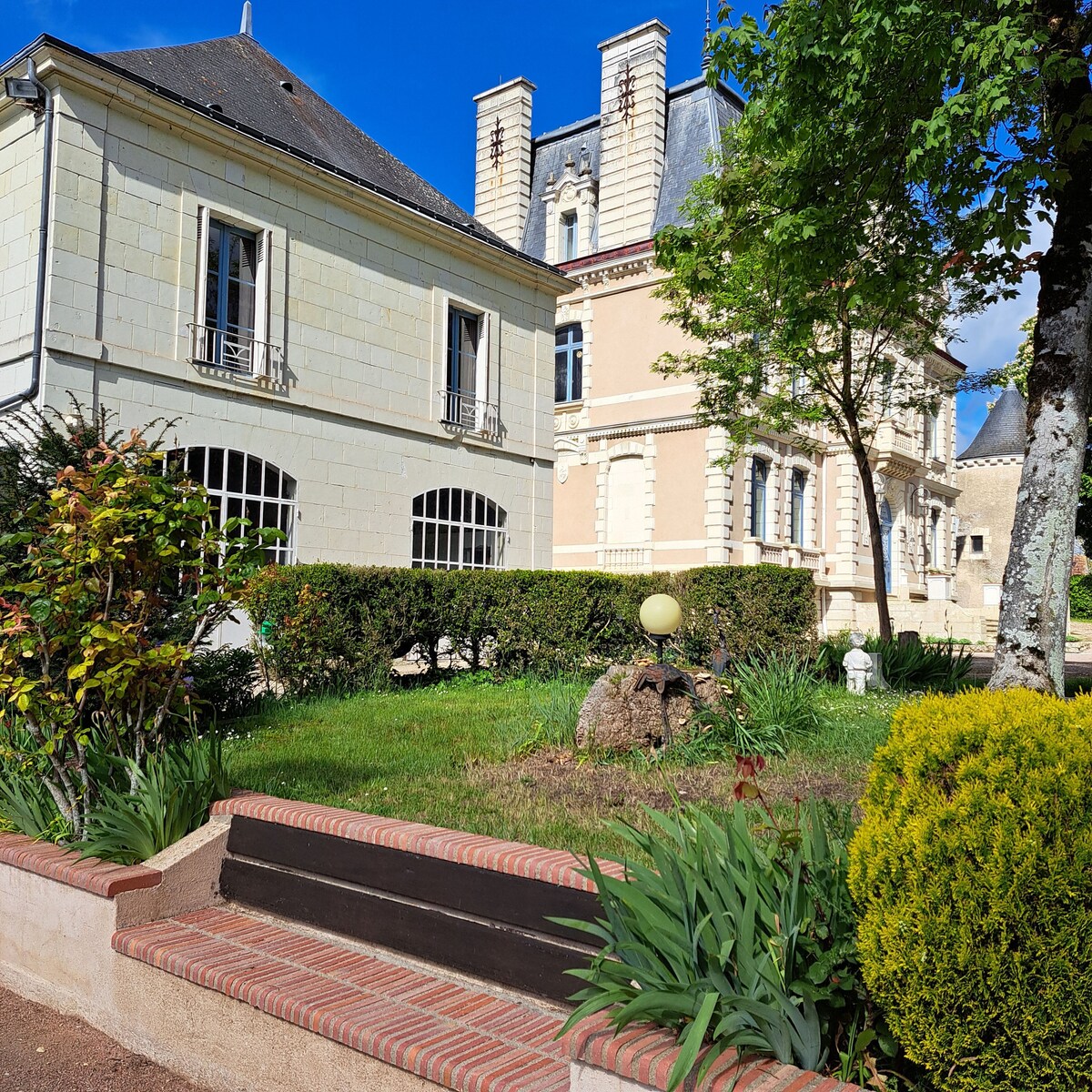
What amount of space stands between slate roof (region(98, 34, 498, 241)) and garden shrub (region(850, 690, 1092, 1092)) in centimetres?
1311

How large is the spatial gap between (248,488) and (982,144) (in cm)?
999

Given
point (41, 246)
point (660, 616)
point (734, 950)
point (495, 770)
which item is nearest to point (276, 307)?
point (41, 246)

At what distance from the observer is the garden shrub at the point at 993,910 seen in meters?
2.27

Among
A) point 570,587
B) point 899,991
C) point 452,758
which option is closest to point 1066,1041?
point 899,991

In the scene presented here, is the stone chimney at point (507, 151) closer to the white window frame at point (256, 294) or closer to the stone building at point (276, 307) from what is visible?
the stone building at point (276, 307)

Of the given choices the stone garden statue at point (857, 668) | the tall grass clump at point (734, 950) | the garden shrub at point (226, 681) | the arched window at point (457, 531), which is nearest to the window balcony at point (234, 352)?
the arched window at point (457, 531)

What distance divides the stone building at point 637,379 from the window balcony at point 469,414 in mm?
8489

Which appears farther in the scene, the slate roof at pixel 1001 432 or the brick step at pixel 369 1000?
the slate roof at pixel 1001 432

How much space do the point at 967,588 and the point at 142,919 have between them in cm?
4505

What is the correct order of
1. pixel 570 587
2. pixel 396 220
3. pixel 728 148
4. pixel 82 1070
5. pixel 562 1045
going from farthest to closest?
1. pixel 396 220
2. pixel 728 148
3. pixel 570 587
4. pixel 82 1070
5. pixel 562 1045

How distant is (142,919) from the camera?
4266 millimetres

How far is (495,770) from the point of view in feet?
20.3

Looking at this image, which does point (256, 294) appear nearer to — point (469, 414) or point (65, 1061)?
point (469, 414)

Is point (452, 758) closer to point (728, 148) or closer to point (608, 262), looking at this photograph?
point (728, 148)
